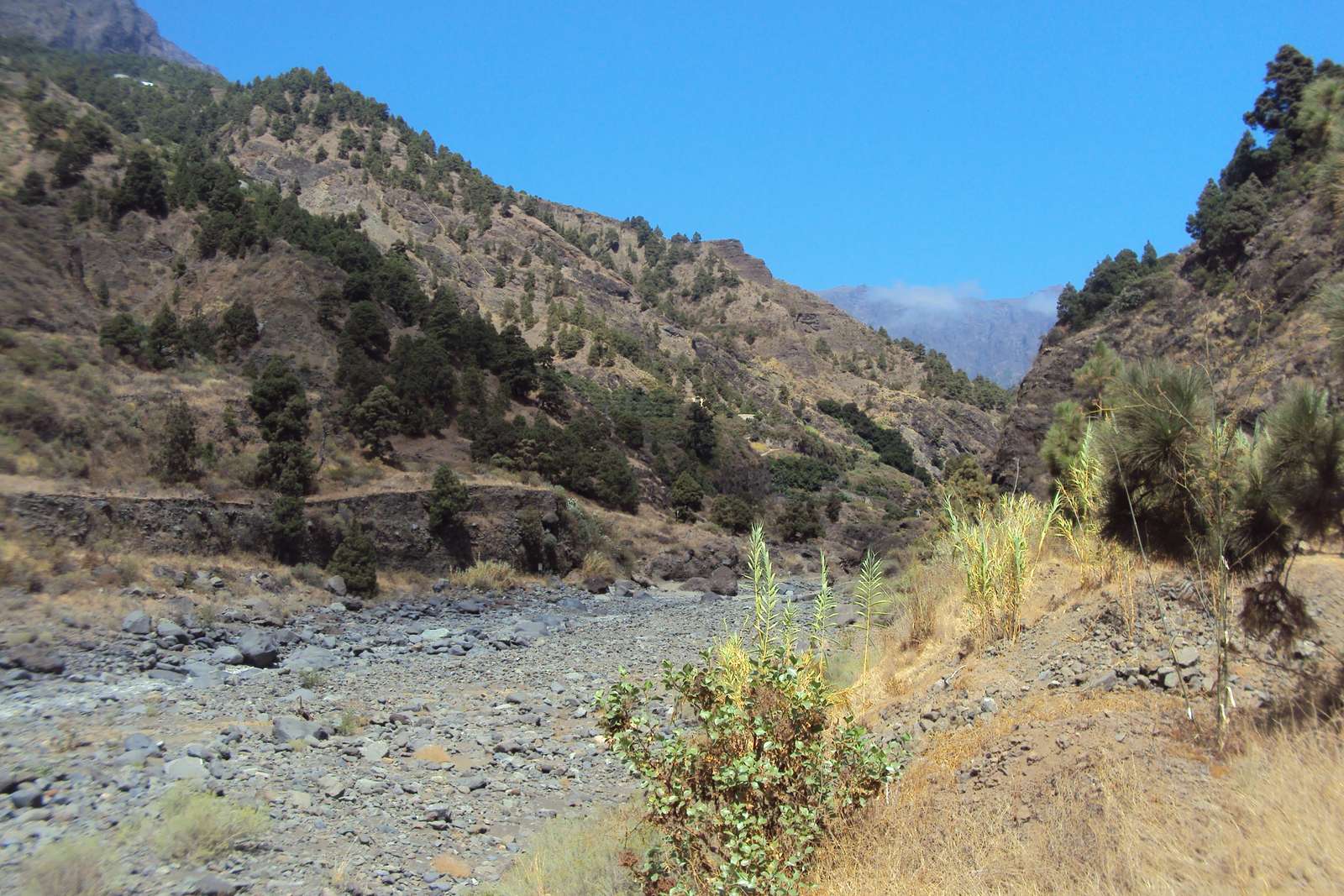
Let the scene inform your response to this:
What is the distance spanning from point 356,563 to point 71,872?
59.6ft

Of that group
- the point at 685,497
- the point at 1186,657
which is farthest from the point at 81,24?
A: the point at 1186,657

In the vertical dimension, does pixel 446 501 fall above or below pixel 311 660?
above

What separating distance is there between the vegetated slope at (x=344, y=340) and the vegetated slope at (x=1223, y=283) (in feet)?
33.6

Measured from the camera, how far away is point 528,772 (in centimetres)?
1086

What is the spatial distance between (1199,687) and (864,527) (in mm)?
36150

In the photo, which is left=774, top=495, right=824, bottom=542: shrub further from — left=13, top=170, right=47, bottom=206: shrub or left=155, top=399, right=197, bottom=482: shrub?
left=13, top=170, right=47, bottom=206: shrub

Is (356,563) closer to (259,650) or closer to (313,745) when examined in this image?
(259,650)

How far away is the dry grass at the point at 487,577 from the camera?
2730 cm

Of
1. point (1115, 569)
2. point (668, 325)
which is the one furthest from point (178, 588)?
point (668, 325)

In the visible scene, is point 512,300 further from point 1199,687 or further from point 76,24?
point 76,24

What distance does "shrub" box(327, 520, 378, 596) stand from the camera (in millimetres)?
24109

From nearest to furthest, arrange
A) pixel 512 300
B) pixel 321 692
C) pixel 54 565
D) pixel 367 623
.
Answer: pixel 321 692
pixel 54 565
pixel 367 623
pixel 512 300

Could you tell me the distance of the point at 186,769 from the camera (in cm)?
962

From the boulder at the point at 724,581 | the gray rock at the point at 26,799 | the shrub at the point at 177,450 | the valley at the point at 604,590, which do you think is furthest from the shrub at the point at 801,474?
the gray rock at the point at 26,799
